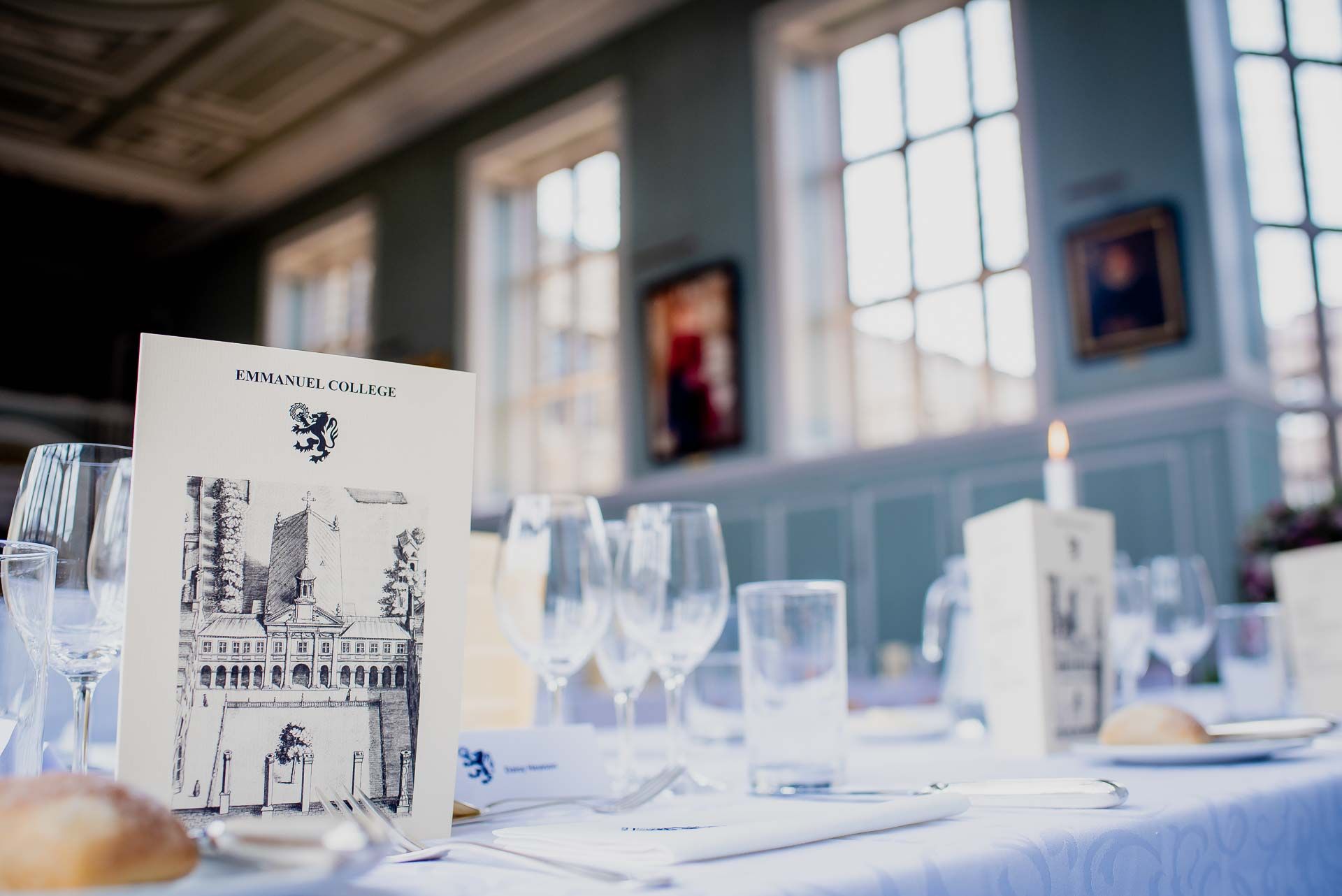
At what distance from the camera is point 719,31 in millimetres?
6828

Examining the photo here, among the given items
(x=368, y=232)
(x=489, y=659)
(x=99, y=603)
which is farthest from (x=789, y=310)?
(x=99, y=603)

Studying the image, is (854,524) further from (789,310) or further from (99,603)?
(99,603)

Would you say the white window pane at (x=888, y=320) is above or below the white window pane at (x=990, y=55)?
below

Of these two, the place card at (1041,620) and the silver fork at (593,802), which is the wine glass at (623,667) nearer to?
the silver fork at (593,802)

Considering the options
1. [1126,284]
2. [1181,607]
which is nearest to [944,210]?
[1126,284]

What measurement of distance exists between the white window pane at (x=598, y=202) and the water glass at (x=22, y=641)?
7007mm

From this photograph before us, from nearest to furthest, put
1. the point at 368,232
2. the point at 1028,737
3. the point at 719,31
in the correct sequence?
1. the point at 1028,737
2. the point at 719,31
3. the point at 368,232

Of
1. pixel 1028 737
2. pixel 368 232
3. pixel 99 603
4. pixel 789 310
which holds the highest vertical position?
pixel 368 232

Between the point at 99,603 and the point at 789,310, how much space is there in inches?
229

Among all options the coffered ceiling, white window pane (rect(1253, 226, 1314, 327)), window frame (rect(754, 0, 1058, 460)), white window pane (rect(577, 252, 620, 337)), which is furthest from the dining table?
the coffered ceiling

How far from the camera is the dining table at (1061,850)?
0.49 meters

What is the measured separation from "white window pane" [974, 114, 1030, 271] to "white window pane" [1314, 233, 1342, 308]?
4.08ft

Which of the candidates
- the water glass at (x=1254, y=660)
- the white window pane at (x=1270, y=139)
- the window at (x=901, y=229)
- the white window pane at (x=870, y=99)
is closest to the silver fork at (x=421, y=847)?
the water glass at (x=1254, y=660)

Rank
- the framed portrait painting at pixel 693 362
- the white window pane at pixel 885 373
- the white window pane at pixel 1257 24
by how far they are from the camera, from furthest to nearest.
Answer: the framed portrait painting at pixel 693 362, the white window pane at pixel 885 373, the white window pane at pixel 1257 24
